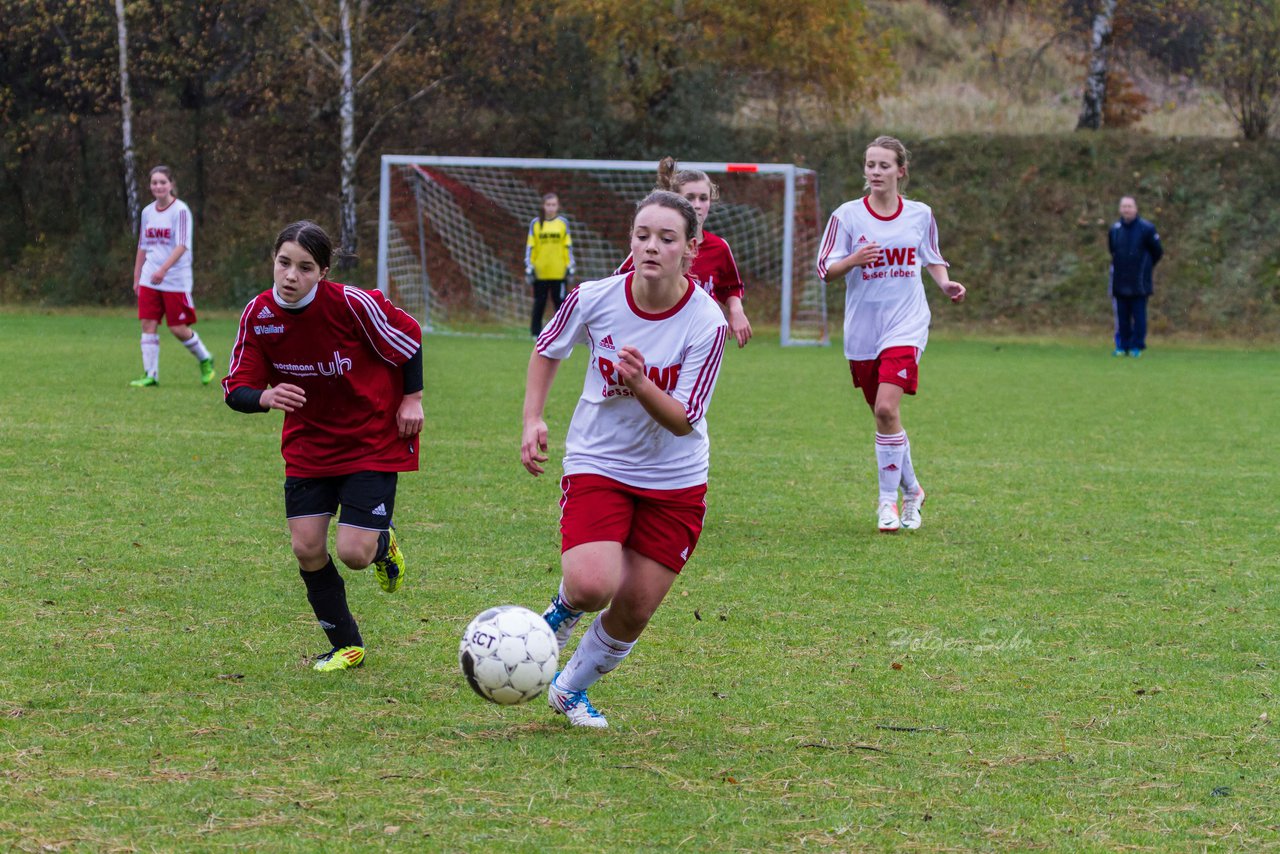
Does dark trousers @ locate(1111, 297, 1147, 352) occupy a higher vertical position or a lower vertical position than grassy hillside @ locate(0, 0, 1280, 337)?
lower

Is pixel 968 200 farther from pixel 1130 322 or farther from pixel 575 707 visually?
pixel 575 707

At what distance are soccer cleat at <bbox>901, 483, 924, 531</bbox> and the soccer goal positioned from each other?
14.1m

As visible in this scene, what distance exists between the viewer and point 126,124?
26.3 meters

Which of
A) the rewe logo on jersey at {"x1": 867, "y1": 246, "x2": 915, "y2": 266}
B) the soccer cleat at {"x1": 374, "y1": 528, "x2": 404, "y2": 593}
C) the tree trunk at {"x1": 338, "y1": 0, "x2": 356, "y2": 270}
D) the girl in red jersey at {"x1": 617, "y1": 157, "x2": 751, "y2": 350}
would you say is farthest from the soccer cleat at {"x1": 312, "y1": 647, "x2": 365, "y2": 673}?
the tree trunk at {"x1": 338, "y1": 0, "x2": 356, "y2": 270}

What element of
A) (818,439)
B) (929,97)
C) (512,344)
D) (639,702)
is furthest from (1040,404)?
(929,97)

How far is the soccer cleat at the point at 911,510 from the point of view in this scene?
24.5ft

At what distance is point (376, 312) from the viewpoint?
4.68 meters

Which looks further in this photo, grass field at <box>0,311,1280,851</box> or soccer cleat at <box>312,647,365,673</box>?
soccer cleat at <box>312,647,365,673</box>

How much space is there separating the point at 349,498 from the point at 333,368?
0.43 m

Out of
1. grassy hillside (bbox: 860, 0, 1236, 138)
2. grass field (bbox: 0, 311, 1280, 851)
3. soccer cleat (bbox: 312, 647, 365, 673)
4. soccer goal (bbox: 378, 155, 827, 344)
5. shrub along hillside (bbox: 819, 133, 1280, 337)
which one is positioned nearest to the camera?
grass field (bbox: 0, 311, 1280, 851)

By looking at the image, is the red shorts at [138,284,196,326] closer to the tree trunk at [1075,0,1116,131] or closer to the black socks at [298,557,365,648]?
the black socks at [298,557,365,648]

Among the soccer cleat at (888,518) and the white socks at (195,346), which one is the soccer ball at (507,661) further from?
the white socks at (195,346)

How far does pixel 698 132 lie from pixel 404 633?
2297 cm

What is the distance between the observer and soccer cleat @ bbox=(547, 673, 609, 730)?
4066 mm
